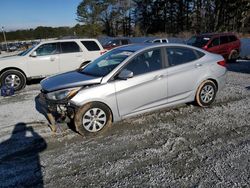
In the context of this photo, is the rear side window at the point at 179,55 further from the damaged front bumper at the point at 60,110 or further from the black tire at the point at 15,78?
the black tire at the point at 15,78

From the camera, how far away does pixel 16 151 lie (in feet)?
13.6

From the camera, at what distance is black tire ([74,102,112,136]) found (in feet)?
14.6

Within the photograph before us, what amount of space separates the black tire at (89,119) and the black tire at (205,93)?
2320 millimetres

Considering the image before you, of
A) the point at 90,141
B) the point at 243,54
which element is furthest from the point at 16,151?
the point at 243,54

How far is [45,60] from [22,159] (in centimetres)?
575

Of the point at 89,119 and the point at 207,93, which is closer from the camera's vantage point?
the point at 89,119

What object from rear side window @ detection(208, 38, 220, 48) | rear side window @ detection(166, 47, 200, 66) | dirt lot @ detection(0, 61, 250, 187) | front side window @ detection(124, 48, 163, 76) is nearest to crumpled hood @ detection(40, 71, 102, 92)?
front side window @ detection(124, 48, 163, 76)

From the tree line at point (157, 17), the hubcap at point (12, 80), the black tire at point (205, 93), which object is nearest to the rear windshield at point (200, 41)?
the black tire at point (205, 93)

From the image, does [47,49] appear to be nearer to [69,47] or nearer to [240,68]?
[69,47]

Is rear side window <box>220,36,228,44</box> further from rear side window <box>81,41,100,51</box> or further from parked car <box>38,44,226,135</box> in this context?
parked car <box>38,44,226,135</box>

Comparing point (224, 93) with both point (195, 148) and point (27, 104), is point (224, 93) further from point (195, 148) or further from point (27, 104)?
point (27, 104)

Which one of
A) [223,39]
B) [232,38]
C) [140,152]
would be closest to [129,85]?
[140,152]

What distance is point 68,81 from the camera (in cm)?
480

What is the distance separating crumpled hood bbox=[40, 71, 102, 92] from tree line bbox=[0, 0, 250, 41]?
35297mm
